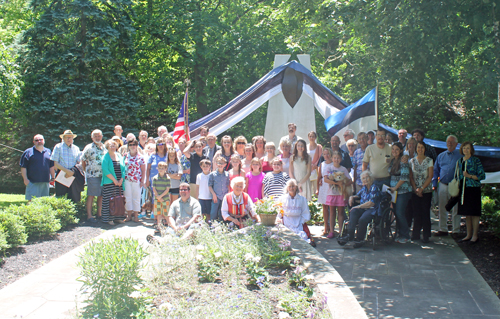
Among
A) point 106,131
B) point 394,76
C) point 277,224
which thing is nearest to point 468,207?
point 394,76

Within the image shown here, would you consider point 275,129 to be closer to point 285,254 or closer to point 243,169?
point 243,169

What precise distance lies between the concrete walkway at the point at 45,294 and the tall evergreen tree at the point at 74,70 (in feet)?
30.8

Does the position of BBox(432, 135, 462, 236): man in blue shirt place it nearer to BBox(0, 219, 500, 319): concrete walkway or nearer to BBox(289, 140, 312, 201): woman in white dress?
A: BBox(0, 219, 500, 319): concrete walkway

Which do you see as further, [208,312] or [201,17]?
[201,17]

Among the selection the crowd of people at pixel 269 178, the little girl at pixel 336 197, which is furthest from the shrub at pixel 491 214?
the little girl at pixel 336 197

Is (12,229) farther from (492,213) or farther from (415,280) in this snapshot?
(492,213)

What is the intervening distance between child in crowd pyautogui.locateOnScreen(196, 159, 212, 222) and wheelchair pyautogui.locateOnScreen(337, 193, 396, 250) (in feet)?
8.01

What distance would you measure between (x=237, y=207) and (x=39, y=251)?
3125mm

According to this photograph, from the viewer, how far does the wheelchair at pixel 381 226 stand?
7.22 meters

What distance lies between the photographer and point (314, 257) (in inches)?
199

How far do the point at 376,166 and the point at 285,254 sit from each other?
11.7 feet

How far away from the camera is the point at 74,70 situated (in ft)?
49.5

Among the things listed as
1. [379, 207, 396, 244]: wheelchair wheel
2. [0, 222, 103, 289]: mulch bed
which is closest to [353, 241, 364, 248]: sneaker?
[379, 207, 396, 244]: wheelchair wheel

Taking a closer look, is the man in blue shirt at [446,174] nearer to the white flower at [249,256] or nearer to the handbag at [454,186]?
the handbag at [454,186]
